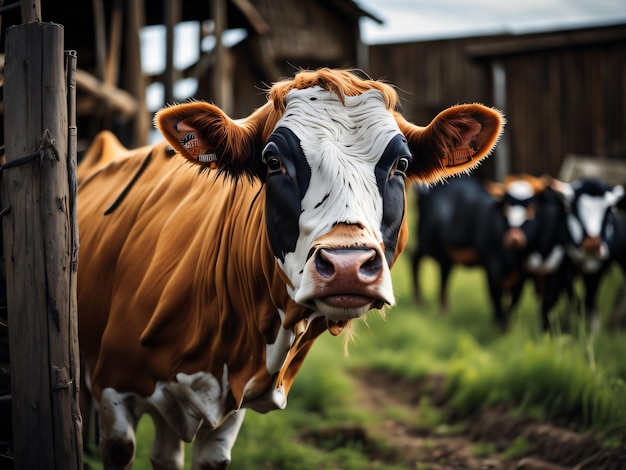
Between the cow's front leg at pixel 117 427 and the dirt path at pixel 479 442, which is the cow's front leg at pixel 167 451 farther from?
the dirt path at pixel 479 442

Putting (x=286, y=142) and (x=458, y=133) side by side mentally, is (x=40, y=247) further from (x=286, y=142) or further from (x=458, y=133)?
(x=458, y=133)

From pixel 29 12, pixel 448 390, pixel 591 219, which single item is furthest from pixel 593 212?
pixel 29 12

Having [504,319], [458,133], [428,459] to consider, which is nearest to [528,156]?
[504,319]

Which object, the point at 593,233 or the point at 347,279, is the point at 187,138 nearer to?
the point at 347,279

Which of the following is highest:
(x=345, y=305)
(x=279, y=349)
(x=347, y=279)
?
(x=347, y=279)

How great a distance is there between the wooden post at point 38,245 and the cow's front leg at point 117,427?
1.88 feet

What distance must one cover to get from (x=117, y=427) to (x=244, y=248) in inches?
43.2

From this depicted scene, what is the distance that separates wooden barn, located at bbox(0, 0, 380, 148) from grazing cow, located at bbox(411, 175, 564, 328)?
9.68 feet

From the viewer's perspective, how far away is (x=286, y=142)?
287cm

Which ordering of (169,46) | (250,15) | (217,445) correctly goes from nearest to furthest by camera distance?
1. (217,445)
2. (169,46)
3. (250,15)

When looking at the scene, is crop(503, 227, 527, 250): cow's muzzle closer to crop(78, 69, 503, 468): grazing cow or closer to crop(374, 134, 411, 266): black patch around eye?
crop(78, 69, 503, 468): grazing cow

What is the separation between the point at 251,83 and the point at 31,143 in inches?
462

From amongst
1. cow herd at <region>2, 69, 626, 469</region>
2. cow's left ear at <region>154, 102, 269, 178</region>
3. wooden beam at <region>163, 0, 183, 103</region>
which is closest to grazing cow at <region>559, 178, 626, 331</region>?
wooden beam at <region>163, 0, 183, 103</region>

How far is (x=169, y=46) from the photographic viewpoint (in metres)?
8.08
